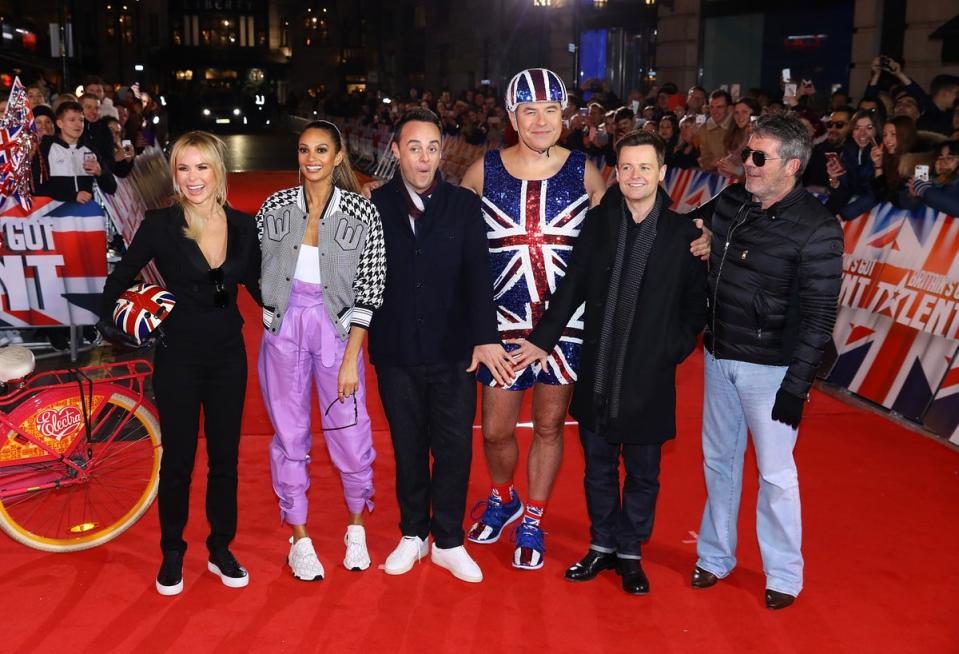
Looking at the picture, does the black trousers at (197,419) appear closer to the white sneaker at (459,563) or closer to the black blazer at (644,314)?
the white sneaker at (459,563)

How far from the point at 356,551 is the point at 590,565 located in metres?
1.14

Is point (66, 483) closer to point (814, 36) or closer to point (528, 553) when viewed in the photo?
point (528, 553)

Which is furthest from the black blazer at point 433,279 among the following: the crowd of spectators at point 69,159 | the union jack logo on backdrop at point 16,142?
the crowd of spectators at point 69,159

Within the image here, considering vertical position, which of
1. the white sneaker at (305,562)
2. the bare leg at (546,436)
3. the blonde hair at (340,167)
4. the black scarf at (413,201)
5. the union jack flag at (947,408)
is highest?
the blonde hair at (340,167)

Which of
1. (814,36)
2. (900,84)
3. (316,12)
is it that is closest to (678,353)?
(900,84)

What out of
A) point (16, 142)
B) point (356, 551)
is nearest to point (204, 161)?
point (356, 551)

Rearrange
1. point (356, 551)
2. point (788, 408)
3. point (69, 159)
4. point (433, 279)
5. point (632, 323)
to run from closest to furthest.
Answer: point (788, 408), point (632, 323), point (433, 279), point (356, 551), point (69, 159)

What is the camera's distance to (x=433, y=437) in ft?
15.9

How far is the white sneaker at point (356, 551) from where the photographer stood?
4.89 m

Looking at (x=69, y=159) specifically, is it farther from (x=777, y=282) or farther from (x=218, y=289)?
(x=777, y=282)

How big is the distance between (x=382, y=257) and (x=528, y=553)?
1.64 meters

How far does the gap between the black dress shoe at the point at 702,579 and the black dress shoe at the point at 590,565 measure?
0.39 m

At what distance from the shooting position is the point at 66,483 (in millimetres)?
5066

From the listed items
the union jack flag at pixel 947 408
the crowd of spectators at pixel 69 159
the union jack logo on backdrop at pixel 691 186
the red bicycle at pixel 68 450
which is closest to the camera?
the red bicycle at pixel 68 450
